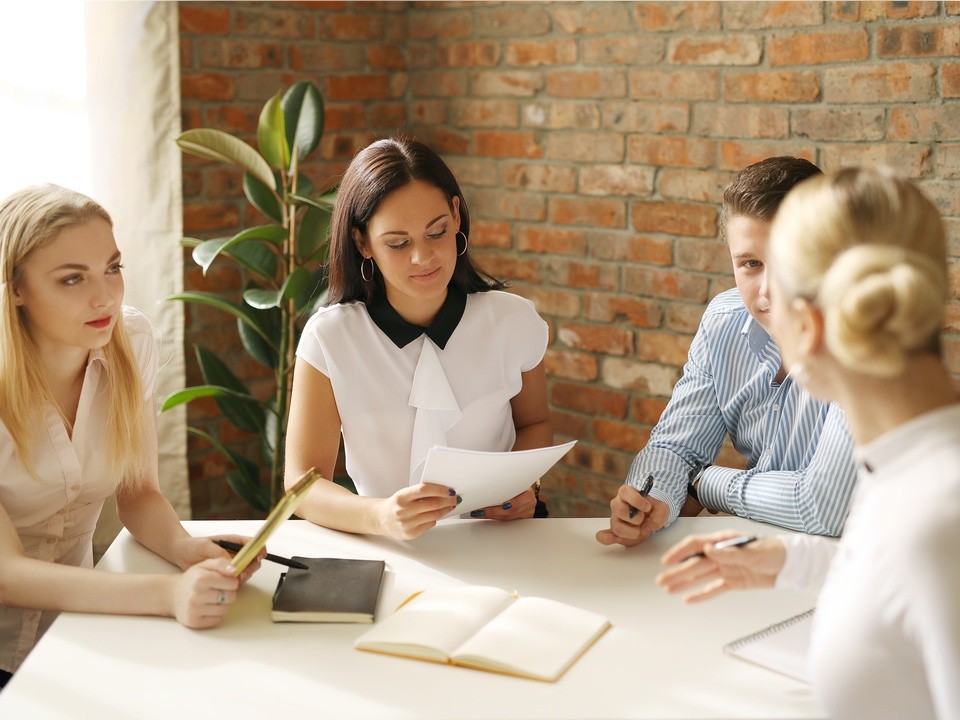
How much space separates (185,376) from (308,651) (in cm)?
187

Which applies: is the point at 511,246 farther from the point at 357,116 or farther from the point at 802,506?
the point at 802,506

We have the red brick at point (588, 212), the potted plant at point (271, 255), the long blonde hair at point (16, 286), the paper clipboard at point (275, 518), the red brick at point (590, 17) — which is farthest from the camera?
the red brick at point (588, 212)

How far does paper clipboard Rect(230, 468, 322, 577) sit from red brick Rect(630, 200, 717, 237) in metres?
1.67

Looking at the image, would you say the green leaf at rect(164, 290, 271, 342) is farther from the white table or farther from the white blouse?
the white table

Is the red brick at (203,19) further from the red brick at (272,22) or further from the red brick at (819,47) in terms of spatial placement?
the red brick at (819,47)

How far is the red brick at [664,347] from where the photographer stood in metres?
2.90

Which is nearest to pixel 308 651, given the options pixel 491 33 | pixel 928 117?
pixel 928 117

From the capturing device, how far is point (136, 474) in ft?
6.00

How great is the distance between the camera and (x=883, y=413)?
108 cm

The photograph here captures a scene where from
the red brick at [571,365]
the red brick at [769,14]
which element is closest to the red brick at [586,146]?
the red brick at [769,14]

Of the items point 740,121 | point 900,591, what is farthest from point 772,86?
point 900,591

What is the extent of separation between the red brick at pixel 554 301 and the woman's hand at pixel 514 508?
4.56 ft

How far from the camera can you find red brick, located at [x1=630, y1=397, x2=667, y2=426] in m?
2.99

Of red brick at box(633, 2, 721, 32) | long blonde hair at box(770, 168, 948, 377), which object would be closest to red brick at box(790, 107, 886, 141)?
red brick at box(633, 2, 721, 32)
